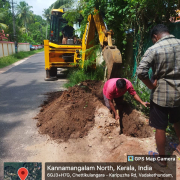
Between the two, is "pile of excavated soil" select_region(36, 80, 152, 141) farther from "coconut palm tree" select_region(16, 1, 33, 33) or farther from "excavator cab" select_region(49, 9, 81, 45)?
"coconut palm tree" select_region(16, 1, 33, 33)

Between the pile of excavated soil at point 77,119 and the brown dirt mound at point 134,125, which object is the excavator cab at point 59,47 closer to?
the pile of excavated soil at point 77,119

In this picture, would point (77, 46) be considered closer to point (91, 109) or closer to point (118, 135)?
point (91, 109)

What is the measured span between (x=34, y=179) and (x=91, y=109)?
6.68 ft

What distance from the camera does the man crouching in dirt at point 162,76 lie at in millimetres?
2426

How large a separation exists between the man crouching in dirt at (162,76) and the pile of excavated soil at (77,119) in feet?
3.64

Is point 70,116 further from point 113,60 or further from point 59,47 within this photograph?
point 59,47

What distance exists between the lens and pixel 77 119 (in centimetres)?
417

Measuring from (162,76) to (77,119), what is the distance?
7.23 ft

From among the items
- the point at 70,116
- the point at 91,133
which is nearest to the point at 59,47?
the point at 70,116

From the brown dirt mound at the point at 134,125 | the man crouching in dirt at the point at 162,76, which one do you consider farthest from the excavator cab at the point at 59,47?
the man crouching in dirt at the point at 162,76

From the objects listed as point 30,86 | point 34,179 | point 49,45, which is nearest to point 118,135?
point 34,179

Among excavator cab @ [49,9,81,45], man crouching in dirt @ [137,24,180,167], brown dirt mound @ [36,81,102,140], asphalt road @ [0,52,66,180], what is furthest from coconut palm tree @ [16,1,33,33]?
man crouching in dirt @ [137,24,180,167]

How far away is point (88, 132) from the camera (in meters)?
3.85

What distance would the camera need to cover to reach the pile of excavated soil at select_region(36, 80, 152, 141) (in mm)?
3803
